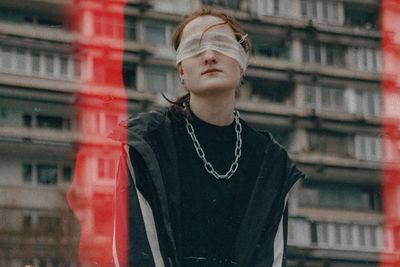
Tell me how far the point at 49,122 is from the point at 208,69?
27161mm

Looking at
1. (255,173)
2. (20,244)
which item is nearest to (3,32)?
(20,244)

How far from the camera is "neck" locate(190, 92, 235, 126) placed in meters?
2.88

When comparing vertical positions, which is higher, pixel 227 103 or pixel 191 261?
pixel 227 103

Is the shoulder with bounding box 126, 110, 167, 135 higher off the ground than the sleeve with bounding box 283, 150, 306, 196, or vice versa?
the shoulder with bounding box 126, 110, 167, 135

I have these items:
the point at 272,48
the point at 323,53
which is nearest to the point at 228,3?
the point at 272,48

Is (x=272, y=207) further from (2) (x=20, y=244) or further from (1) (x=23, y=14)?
(1) (x=23, y=14)

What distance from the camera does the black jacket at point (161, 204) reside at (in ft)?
8.82

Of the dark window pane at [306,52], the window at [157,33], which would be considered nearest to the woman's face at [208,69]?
the window at [157,33]

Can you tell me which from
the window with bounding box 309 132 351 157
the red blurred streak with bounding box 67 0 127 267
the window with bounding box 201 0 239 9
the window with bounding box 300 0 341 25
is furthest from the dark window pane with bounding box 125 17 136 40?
the window with bounding box 309 132 351 157

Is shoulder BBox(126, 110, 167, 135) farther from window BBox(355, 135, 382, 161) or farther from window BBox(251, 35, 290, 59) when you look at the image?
window BBox(355, 135, 382, 161)

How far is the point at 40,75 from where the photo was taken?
29641 millimetres

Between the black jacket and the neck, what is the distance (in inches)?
2.9

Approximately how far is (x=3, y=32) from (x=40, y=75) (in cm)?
142

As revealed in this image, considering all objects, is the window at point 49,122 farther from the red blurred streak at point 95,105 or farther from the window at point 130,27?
the window at point 130,27
